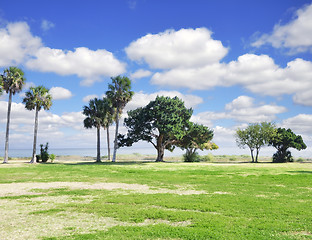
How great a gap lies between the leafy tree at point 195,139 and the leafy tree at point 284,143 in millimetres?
17306

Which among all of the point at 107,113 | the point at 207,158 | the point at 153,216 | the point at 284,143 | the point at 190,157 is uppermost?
the point at 107,113

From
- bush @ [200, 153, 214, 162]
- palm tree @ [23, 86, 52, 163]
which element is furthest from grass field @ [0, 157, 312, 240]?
bush @ [200, 153, 214, 162]

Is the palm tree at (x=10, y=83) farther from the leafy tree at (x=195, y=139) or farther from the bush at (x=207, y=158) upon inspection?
the bush at (x=207, y=158)

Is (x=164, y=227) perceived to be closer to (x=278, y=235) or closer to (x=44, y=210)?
(x=278, y=235)

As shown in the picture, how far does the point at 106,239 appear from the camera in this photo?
6.76m

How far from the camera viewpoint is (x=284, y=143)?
6112 cm

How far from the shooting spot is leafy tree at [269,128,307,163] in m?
60.1

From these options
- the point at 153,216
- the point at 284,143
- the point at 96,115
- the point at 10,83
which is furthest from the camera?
the point at 284,143

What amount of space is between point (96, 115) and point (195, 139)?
64.6ft

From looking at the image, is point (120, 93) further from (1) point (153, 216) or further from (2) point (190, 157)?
(1) point (153, 216)

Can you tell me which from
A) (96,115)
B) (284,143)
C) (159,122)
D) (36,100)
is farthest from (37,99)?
(284,143)

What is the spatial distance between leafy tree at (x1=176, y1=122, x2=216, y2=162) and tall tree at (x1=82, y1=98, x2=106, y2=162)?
52.3ft

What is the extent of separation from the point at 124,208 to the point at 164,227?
9.25 ft

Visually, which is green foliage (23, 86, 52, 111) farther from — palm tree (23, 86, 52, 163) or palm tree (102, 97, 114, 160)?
palm tree (102, 97, 114, 160)
